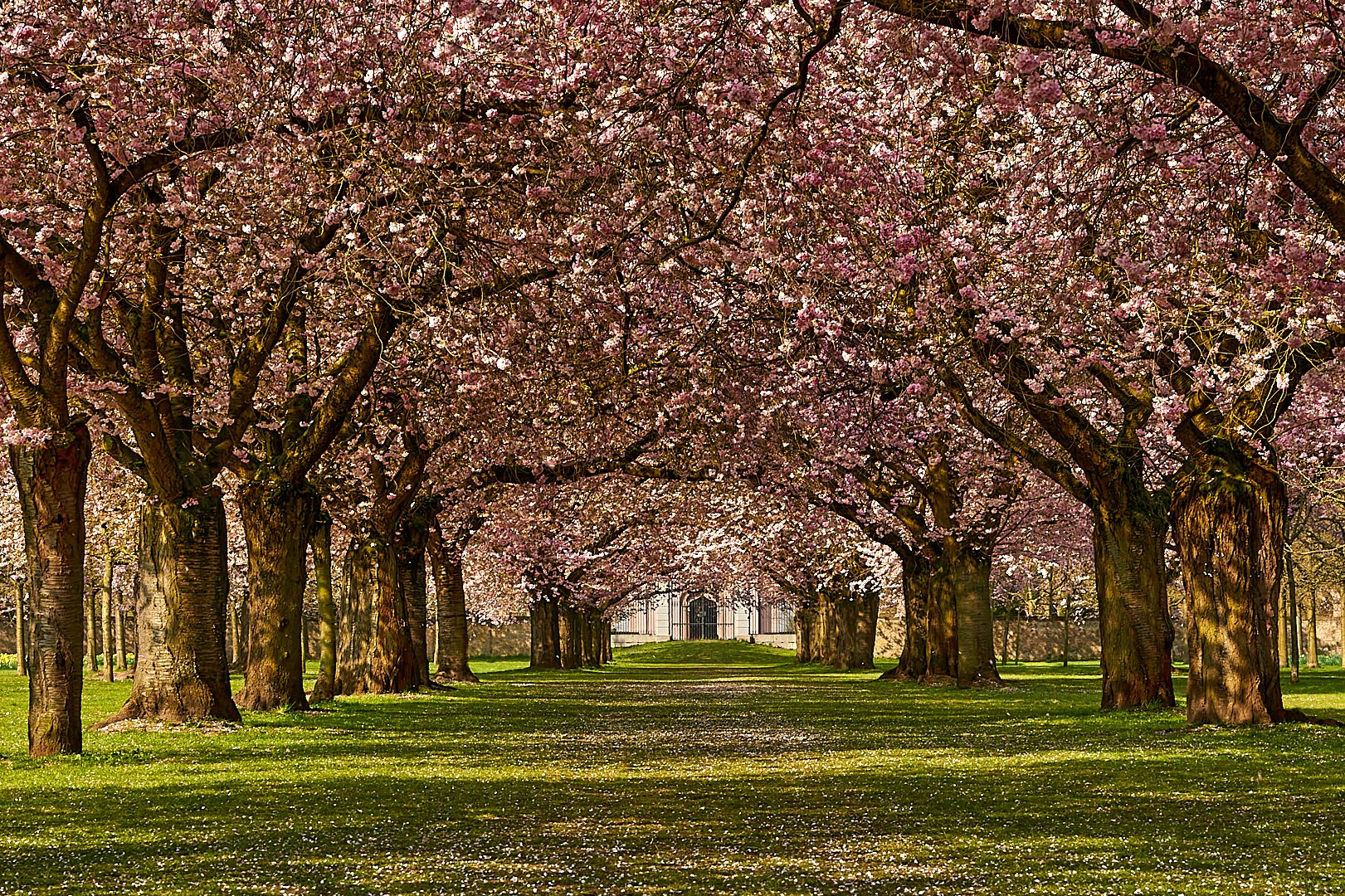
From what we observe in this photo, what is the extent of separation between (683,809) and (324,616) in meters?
25.5

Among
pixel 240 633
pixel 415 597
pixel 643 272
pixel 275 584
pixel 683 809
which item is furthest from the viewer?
pixel 240 633

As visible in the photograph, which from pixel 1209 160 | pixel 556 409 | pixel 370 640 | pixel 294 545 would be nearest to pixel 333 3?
pixel 1209 160

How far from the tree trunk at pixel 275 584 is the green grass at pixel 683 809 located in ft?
8.06

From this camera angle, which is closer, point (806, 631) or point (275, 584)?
point (275, 584)

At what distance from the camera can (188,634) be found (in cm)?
2302

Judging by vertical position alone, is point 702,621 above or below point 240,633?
below

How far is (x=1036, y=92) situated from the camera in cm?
1269

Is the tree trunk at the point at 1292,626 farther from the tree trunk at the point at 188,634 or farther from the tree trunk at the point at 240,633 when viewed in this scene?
the tree trunk at the point at 240,633

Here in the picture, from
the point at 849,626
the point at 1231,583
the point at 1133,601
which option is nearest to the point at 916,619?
the point at 849,626

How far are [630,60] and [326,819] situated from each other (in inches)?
292

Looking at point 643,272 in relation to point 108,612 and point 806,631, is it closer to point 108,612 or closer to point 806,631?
point 108,612

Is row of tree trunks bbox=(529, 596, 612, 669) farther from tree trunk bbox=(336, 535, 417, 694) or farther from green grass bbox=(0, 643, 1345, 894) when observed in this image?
green grass bbox=(0, 643, 1345, 894)

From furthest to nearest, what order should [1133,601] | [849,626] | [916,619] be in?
[849,626] < [916,619] < [1133,601]

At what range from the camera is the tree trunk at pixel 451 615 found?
47812mm
